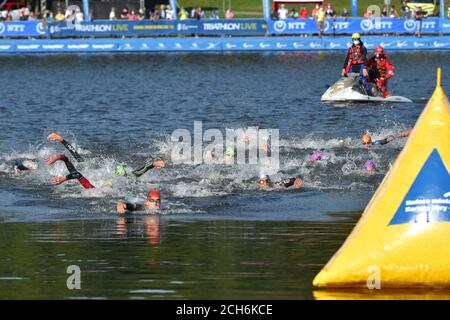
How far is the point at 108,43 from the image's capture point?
60.1 metres

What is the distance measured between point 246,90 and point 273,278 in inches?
1273

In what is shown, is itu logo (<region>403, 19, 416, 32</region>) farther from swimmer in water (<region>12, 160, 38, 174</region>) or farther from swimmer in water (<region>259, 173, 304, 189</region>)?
swimmer in water (<region>259, 173, 304, 189</region>)

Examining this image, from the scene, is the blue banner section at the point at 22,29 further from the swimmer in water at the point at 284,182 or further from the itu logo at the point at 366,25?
the swimmer in water at the point at 284,182

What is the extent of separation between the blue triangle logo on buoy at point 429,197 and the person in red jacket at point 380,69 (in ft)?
72.5

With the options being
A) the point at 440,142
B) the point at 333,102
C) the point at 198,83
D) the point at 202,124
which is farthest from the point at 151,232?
the point at 198,83

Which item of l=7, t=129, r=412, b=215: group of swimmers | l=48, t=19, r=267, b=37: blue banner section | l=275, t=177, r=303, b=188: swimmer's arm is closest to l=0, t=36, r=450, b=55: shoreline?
l=48, t=19, r=267, b=37: blue banner section

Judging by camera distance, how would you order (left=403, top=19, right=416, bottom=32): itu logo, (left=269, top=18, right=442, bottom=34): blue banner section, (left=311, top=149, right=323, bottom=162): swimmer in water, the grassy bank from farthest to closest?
the grassy bank
(left=403, top=19, right=416, bottom=32): itu logo
(left=269, top=18, right=442, bottom=34): blue banner section
(left=311, top=149, right=323, bottom=162): swimmer in water

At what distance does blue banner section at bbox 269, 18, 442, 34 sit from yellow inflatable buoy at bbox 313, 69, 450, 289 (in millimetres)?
45185

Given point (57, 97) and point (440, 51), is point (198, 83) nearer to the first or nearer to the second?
point (57, 97)

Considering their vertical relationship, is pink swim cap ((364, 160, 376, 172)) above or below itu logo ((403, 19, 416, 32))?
below

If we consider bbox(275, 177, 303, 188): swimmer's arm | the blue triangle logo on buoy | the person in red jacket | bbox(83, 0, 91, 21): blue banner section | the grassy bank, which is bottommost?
bbox(275, 177, 303, 188): swimmer's arm

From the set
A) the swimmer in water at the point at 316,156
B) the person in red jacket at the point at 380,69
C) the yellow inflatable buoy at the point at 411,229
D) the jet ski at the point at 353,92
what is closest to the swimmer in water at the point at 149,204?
the swimmer in water at the point at 316,156

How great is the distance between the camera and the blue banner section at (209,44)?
58.1 meters

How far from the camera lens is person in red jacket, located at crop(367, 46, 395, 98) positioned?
34.8m
